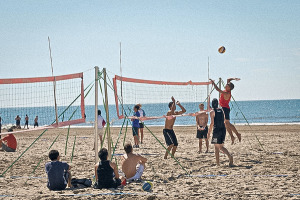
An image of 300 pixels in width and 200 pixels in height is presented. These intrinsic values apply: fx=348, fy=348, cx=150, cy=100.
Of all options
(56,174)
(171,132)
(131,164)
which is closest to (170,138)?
(171,132)

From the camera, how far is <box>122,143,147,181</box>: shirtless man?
6.05 m

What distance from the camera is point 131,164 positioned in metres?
6.06

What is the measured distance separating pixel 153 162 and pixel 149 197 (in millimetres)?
3119

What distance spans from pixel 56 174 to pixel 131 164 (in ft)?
4.21

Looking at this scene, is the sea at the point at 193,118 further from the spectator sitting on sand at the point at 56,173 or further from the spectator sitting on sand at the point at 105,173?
the spectator sitting on sand at the point at 56,173

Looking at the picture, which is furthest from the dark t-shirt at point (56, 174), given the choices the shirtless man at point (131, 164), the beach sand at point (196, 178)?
the shirtless man at point (131, 164)

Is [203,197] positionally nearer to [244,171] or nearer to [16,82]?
[244,171]

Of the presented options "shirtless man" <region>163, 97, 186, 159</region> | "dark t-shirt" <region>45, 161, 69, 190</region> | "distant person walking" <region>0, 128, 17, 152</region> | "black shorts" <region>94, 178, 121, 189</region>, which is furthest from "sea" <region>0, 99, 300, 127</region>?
"dark t-shirt" <region>45, 161, 69, 190</region>

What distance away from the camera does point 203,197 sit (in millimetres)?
4965

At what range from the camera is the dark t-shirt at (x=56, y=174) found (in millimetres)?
5500

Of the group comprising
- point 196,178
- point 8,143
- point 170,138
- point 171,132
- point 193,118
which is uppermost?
point 171,132

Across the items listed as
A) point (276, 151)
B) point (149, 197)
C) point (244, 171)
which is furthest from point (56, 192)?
point (276, 151)

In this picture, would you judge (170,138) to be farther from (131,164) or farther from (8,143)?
(8,143)

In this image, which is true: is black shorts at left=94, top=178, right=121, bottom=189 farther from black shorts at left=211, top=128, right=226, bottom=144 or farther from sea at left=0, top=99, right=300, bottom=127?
black shorts at left=211, top=128, right=226, bottom=144
